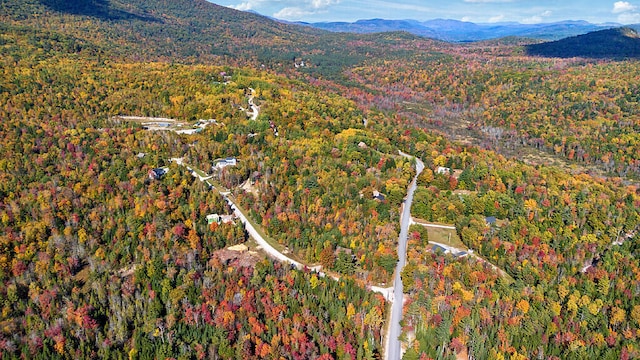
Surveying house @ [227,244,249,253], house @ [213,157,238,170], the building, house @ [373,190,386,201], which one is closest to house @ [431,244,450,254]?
house @ [373,190,386,201]

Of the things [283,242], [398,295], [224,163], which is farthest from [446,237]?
[224,163]

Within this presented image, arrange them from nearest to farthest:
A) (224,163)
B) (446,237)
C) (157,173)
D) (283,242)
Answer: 1. (283,242)
2. (446,237)
3. (157,173)
4. (224,163)

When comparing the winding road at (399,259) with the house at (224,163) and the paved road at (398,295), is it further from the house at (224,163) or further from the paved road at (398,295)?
the house at (224,163)

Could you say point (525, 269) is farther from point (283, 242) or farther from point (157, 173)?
point (157, 173)

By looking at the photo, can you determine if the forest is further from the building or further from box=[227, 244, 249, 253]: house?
box=[227, 244, 249, 253]: house

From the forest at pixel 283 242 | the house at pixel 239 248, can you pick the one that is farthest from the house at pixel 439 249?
the house at pixel 239 248

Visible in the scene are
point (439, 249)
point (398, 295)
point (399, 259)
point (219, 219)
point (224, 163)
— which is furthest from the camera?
point (224, 163)
